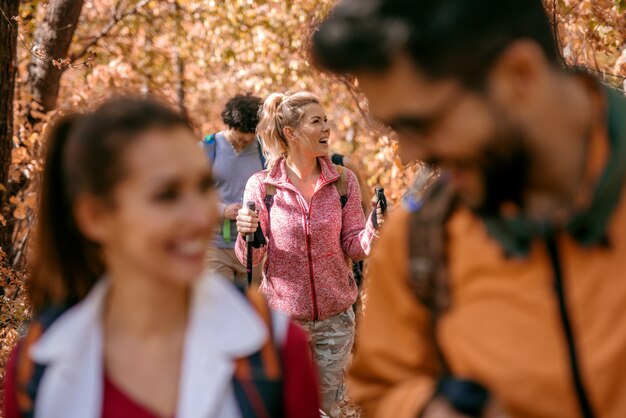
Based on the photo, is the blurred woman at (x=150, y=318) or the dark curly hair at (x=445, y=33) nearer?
the dark curly hair at (x=445, y=33)

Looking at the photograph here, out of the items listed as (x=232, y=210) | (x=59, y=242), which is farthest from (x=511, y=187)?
(x=232, y=210)

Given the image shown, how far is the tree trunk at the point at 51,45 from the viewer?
6918 mm

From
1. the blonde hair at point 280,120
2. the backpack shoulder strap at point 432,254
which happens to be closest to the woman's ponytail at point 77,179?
the backpack shoulder strap at point 432,254

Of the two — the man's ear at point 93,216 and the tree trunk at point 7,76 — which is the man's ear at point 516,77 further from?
the tree trunk at point 7,76

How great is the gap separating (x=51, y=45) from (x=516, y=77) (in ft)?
19.3

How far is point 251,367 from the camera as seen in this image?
203cm

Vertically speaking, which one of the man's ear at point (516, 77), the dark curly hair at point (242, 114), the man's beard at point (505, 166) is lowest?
the dark curly hair at point (242, 114)

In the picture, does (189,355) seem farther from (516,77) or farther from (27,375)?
(516,77)

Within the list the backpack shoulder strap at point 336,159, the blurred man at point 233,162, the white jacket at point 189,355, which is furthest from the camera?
the blurred man at point 233,162

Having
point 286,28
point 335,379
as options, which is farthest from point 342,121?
point 335,379

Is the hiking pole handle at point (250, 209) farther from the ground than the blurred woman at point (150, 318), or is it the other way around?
the blurred woman at point (150, 318)

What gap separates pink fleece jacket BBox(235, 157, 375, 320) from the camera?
5148 mm

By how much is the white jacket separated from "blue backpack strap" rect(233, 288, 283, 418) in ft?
0.05

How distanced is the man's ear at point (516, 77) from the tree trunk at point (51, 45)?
211 inches
